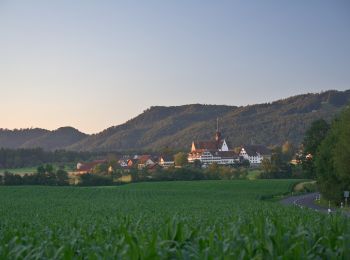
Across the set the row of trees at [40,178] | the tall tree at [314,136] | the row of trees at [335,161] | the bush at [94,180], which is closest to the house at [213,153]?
the bush at [94,180]

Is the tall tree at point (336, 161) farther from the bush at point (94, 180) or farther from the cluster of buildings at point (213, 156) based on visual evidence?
the cluster of buildings at point (213, 156)

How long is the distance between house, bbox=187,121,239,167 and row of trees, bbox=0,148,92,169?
30087mm

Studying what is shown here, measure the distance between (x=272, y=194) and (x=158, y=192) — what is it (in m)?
13.9

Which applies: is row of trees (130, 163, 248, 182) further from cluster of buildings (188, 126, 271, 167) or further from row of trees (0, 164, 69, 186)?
cluster of buildings (188, 126, 271, 167)

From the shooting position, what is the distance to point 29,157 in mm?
124750

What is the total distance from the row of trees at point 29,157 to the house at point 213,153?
3009cm

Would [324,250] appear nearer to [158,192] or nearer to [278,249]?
[278,249]

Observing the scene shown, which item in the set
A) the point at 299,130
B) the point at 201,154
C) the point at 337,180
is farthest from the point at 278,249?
the point at 299,130

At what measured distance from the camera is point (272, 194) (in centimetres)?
6906

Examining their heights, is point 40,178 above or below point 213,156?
below

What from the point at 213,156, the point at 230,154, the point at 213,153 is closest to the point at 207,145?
the point at 213,153

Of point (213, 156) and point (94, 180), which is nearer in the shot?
point (94, 180)

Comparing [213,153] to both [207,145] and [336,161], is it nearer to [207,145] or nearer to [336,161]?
[207,145]

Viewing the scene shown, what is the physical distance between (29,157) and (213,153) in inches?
2030
